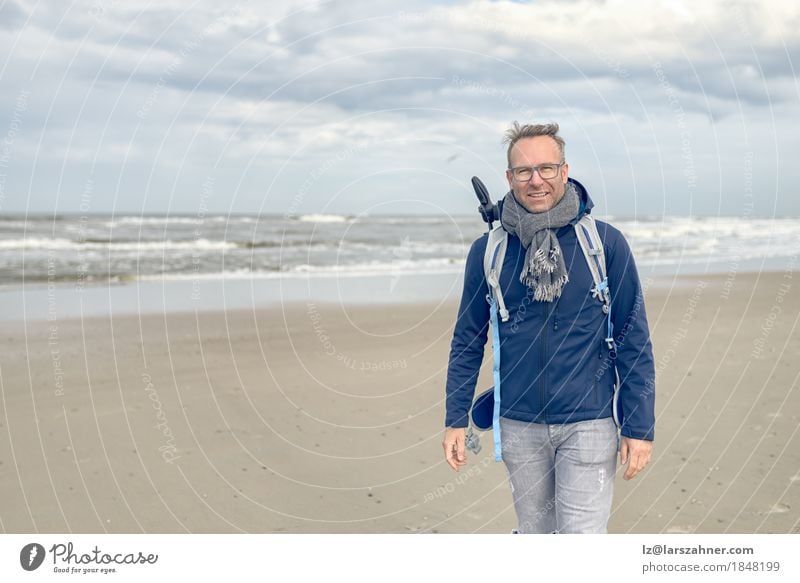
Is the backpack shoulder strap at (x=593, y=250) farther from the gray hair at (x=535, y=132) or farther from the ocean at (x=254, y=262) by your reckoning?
the ocean at (x=254, y=262)

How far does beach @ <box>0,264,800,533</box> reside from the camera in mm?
6535

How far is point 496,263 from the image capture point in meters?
4.12

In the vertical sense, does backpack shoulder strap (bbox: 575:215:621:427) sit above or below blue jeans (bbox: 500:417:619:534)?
above

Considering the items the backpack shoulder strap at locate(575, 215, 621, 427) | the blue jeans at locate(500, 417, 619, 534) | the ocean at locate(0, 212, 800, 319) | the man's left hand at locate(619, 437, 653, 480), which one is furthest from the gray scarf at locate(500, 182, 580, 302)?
the ocean at locate(0, 212, 800, 319)

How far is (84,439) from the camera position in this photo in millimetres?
8219

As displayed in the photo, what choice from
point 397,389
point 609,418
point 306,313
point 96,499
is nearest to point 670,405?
point 397,389

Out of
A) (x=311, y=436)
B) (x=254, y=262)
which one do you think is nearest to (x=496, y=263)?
(x=311, y=436)

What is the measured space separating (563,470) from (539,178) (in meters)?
1.52

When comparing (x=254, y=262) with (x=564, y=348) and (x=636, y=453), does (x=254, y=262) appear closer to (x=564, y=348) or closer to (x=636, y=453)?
(x=564, y=348)

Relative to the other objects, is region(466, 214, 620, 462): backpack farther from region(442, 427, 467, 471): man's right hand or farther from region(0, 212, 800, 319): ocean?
region(0, 212, 800, 319): ocean

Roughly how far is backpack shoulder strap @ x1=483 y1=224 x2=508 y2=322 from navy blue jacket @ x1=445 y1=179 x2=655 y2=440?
0.05m

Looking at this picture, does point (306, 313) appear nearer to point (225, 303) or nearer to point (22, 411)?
point (225, 303)

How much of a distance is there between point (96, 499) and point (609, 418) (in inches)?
189

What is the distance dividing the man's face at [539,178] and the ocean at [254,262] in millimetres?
Answer: 13743
